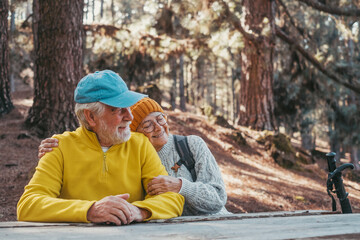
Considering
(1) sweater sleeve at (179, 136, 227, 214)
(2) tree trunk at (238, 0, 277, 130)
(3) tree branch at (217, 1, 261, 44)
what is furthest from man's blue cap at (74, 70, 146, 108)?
(2) tree trunk at (238, 0, 277, 130)

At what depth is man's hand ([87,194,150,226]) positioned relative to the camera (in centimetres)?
168

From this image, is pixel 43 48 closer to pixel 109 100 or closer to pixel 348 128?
pixel 109 100

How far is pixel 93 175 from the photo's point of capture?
2.08 metres

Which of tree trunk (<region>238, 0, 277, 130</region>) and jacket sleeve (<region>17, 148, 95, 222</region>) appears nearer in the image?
jacket sleeve (<region>17, 148, 95, 222</region>)

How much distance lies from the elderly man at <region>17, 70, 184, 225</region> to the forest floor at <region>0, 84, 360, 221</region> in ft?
7.38

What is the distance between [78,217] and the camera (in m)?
1.72

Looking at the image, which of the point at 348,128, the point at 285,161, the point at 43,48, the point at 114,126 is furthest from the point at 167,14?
the point at 114,126

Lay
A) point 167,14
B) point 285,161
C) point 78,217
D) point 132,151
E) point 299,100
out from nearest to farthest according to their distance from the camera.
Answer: point 78,217 → point 132,151 → point 285,161 → point 167,14 → point 299,100

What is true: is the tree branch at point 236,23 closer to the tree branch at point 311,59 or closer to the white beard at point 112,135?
the tree branch at point 311,59

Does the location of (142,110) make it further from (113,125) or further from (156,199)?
(156,199)

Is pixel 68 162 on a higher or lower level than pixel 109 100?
lower

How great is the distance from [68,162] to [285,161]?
8028 millimetres

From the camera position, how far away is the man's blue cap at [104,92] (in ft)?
6.86

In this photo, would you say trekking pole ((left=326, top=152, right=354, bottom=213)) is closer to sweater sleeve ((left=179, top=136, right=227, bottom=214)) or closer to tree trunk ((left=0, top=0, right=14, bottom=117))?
sweater sleeve ((left=179, top=136, right=227, bottom=214))
